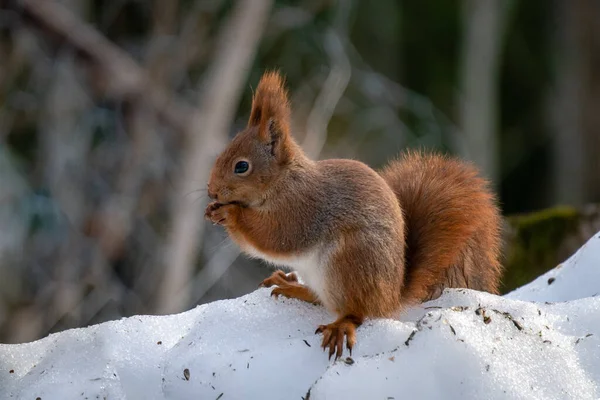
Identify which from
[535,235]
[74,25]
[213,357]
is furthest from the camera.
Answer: [74,25]

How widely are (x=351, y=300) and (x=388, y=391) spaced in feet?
1.09

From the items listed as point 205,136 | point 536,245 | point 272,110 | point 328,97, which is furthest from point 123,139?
point 272,110

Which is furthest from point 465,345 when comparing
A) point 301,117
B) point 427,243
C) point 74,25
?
point 301,117

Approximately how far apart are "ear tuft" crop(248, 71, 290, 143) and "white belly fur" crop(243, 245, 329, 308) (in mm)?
236

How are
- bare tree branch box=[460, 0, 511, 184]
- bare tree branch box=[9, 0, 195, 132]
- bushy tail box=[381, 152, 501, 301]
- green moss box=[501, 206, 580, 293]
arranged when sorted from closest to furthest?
bushy tail box=[381, 152, 501, 301], green moss box=[501, 206, 580, 293], bare tree branch box=[9, 0, 195, 132], bare tree branch box=[460, 0, 511, 184]

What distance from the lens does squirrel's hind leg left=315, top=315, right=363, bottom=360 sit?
1.37 meters

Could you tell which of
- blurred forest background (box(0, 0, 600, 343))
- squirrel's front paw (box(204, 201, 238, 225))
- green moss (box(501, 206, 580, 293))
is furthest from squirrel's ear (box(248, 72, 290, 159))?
blurred forest background (box(0, 0, 600, 343))

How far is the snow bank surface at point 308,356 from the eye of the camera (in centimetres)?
123

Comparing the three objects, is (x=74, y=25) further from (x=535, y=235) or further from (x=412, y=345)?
(x=412, y=345)

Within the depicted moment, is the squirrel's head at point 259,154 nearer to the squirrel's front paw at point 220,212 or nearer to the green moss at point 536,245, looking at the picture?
the squirrel's front paw at point 220,212

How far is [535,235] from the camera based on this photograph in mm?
2518

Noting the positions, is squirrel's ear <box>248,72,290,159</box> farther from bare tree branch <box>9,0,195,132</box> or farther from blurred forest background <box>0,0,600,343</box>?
bare tree branch <box>9,0,195,132</box>

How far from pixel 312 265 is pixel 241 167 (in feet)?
0.77

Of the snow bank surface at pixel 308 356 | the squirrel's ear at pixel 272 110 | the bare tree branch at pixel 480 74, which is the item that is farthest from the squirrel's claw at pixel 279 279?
the bare tree branch at pixel 480 74
